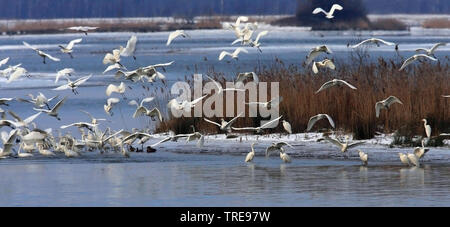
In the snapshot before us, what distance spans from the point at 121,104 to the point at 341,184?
12368 mm

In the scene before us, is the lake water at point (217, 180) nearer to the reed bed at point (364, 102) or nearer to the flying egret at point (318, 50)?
the reed bed at point (364, 102)

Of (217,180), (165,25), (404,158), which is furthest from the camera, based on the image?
(165,25)

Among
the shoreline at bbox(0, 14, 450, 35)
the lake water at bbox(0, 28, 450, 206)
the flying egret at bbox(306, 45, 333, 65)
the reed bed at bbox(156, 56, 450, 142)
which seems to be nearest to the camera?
the lake water at bbox(0, 28, 450, 206)

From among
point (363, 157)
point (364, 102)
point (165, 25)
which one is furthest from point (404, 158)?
point (165, 25)

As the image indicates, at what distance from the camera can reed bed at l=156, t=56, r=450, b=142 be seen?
1557 centimetres

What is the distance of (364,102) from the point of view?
52.3 feet

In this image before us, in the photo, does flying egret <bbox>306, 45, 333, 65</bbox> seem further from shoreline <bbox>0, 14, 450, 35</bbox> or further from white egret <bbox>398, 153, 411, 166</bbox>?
shoreline <bbox>0, 14, 450, 35</bbox>

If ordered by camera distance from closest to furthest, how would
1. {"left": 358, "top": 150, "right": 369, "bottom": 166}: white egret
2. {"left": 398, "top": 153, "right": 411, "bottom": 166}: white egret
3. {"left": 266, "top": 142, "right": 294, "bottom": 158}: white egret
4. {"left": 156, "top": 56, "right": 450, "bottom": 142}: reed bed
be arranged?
{"left": 398, "top": 153, "right": 411, "bottom": 166}: white egret → {"left": 358, "top": 150, "right": 369, "bottom": 166}: white egret → {"left": 266, "top": 142, "right": 294, "bottom": 158}: white egret → {"left": 156, "top": 56, "right": 450, "bottom": 142}: reed bed

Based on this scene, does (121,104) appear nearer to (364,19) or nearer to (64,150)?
(64,150)

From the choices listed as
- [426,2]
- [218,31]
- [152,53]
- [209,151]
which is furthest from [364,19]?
[209,151]

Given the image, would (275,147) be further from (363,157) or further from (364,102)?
(364,102)

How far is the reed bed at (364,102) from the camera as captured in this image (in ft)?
51.1

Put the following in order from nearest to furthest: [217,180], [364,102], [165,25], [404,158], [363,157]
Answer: [217,180] → [404,158] → [363,157] → [364,102] → [165,25]

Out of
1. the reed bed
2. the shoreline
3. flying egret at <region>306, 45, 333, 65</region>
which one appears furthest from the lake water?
the shoreline
